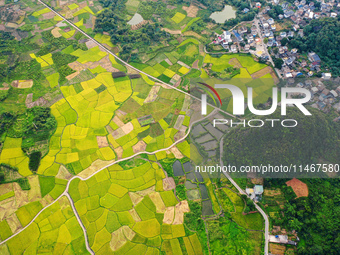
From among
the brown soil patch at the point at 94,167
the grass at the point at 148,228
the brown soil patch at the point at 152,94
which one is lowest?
the grass at the point at 148,228

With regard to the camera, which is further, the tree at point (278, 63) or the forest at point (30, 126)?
the tree at point (278, 63)

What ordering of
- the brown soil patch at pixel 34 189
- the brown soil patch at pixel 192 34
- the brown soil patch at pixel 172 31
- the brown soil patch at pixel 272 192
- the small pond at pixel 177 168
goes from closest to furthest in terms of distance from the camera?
the brown soil patch at pixel 272 192 → the brown soil patch at pixel 34 189 → the small pond at pixel 177 168 → the brown soil patch at pixel 192 34 → the brown soil patch at pixel 172 31

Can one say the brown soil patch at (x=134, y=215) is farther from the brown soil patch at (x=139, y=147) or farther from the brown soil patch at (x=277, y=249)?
the brown soil patch at (x=277, y=249)

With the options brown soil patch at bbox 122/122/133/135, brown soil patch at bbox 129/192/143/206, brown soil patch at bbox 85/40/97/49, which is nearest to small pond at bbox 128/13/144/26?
brown soil patch at bbox 85/40/97/49

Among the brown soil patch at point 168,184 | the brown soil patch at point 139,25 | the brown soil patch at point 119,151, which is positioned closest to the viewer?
the brown soil patch at point 168,184

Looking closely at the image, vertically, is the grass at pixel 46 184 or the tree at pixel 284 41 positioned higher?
the tree at pixel 284 41

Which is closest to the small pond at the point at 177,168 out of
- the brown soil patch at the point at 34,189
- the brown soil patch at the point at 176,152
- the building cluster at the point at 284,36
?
the brown soil patch at the point at 176,152
